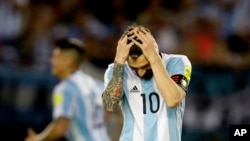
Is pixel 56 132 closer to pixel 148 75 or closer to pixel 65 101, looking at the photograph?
pixel 65 101

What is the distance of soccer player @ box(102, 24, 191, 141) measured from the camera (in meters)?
7.22

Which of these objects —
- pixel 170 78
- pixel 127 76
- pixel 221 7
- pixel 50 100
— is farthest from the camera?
pixel 221 7

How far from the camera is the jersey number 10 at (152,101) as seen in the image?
24.2 feet

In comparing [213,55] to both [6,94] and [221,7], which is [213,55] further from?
[6,94]

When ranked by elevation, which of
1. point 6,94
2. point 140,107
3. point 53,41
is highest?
point 53,41

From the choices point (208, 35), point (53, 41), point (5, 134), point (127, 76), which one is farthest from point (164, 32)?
point (127, 76)

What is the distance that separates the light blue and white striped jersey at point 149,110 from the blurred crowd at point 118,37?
5482 millimetres

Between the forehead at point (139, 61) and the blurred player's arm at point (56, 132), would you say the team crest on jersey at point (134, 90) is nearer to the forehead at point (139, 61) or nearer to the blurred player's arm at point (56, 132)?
the forehead at point (139, 61)

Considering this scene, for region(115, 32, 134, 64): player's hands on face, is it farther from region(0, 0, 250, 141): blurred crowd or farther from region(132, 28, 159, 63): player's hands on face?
region(0, 0, 250, 141): blurred crowd

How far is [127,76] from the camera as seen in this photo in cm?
753

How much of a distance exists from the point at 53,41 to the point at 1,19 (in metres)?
0.92

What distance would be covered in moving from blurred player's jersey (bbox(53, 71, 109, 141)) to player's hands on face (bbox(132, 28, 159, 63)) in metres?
2.81

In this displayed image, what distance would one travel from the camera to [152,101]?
7.41 m

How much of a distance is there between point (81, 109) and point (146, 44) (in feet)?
9.80
